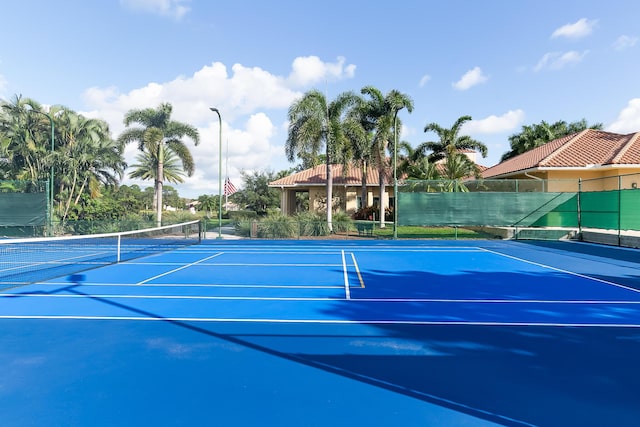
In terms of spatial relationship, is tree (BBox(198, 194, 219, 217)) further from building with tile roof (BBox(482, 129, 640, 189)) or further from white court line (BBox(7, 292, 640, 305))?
white court line (BBox(7, 292, 640, 305))

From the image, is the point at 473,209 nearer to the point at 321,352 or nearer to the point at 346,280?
the point at 346,280

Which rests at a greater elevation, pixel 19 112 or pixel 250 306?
pixel 19 112

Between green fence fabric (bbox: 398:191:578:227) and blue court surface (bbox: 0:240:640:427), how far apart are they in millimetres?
11318

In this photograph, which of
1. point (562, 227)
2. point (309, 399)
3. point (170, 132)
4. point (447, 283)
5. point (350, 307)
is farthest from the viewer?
point (170, 132)

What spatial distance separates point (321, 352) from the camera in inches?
203

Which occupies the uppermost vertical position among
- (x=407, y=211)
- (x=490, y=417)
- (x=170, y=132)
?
(x=170, y=132)

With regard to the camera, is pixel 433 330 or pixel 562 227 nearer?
pixel 433 330

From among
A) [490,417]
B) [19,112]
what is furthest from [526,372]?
[19,112]

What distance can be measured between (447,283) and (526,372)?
18.6 feet

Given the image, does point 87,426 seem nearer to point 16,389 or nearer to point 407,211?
→ point 16,389

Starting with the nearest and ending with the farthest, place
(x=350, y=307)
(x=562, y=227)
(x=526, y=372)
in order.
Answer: (x=526, y=372) → (x=350, y=307) → (x=562, y=227)

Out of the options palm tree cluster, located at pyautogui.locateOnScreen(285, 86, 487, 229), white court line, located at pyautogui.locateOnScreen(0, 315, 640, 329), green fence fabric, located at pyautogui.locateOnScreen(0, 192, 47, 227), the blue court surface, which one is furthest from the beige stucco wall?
white court line, located at pyautogui.locateOnScreen(0, 315, 640, 329)

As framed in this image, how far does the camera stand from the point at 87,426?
3434mm

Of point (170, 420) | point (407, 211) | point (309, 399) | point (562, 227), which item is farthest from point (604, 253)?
point (170, 420)
